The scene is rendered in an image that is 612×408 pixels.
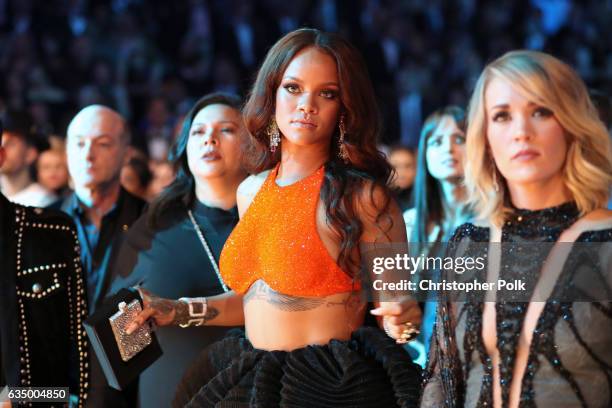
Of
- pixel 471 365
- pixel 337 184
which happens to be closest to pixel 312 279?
pixel 337 184

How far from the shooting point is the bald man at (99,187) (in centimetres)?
541

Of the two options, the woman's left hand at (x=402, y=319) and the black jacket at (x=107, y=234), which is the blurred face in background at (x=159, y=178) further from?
the woman's left hand at (x=402, y=319)

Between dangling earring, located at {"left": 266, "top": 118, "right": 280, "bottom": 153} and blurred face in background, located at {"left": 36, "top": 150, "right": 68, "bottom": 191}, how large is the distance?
3786 millimetres

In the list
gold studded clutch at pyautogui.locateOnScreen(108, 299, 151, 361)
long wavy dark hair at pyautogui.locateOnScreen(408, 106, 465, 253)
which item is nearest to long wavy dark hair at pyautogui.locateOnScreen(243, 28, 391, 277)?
gold studded clutch at pyautogui.locateOnScreen(108, 299, 151, 361)

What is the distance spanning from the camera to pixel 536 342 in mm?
2641

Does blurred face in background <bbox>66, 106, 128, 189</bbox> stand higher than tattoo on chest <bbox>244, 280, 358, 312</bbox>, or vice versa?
blurred face in background <bbox>66, 106, 128, 189</bbox>

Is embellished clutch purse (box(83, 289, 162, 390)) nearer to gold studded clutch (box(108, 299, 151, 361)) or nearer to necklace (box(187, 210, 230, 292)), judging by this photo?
gold studded clutch (box(108, 299, 151, 361))

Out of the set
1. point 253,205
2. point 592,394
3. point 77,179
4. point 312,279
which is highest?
point 77,179

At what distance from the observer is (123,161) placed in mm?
5629

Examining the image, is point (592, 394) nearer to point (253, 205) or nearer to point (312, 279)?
point (312, 279)

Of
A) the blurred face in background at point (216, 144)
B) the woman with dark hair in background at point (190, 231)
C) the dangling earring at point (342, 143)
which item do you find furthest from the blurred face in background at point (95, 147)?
the dangling earring at point (342, 143)

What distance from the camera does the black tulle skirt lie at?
10.3 feet

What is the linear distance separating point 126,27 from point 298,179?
8.65 metres

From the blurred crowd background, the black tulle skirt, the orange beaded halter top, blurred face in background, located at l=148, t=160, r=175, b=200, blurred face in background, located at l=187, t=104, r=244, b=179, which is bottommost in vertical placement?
the black tulle skirt
